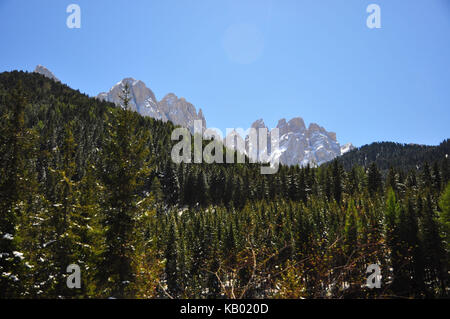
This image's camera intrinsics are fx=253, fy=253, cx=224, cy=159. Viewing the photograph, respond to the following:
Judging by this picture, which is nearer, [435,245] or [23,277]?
[23,277]

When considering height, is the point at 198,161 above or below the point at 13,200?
above

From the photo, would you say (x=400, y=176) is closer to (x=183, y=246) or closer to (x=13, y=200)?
(x=183, y=246)

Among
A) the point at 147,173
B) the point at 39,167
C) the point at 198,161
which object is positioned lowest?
the point at 147,173
